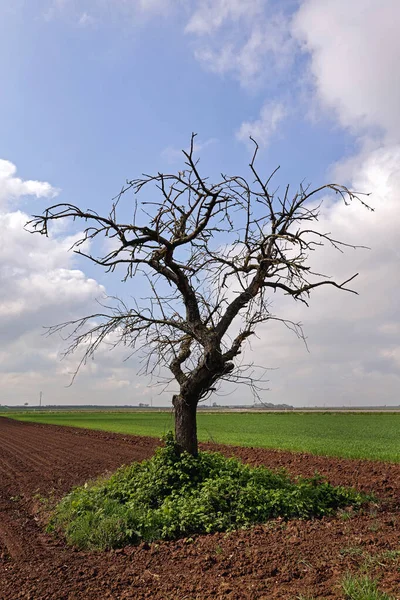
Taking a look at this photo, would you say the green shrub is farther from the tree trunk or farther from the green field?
the green field

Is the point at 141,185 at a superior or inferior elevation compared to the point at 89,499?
superior

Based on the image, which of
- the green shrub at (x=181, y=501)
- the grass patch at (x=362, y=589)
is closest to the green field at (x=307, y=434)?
the green shrub at (x=181, y=501)

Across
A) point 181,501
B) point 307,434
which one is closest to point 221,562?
point 181,501

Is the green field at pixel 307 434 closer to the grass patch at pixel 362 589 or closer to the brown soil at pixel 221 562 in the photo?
the brown soil at pixel 221 562

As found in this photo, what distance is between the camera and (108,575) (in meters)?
6.89

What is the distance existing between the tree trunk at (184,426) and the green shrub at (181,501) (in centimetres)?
20

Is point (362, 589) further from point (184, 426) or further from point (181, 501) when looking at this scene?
point (184, 426)

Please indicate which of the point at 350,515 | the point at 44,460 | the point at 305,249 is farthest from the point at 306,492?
the point at 44,460

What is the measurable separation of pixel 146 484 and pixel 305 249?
6066mm

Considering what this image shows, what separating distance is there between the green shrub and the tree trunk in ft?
0.66

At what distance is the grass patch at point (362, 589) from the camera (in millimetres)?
4484

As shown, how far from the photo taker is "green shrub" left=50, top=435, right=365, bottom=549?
8.73m

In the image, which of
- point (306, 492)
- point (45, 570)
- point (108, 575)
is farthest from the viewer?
point (306, 492)

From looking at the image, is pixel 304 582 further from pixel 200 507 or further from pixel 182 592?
pixel 200 507
